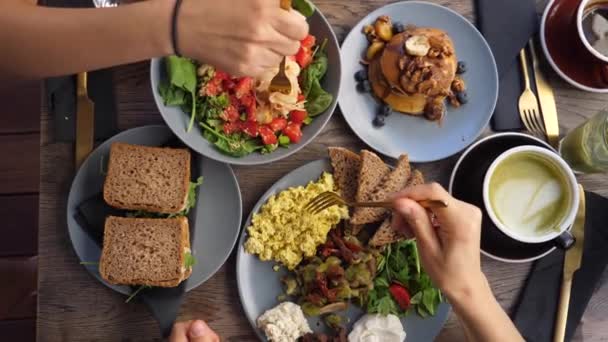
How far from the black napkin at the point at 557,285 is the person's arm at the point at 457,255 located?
0.28 m

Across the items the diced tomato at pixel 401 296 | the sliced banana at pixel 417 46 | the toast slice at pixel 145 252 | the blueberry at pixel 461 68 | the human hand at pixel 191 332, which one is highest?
the sliced banana at pixel 417 46

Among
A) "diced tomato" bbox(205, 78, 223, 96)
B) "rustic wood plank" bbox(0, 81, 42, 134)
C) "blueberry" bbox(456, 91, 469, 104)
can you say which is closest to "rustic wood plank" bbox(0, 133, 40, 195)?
"rustic wood plank" bbox(0, 81, 42, 134)

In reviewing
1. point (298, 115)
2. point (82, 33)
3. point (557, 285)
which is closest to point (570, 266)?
point (557, 285)

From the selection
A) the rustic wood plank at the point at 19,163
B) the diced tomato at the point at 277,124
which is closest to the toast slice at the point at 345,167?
the diced tomato at the point at 277,124

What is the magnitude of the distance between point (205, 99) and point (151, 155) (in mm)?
171

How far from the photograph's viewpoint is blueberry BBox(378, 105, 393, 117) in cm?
127

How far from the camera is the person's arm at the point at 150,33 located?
887 millimetres

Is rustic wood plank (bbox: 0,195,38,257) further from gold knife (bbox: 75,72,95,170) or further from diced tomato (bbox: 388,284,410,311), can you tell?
diced tomato (bbox: 388,284,410,311)

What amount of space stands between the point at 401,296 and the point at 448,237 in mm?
315

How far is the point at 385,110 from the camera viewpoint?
4.16 feet

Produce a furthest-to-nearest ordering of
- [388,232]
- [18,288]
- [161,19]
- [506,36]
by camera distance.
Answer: [18,288], [506,36], [388,232], [161,19]

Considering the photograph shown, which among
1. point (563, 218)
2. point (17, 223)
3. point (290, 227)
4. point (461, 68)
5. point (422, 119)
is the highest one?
point (461, 68)

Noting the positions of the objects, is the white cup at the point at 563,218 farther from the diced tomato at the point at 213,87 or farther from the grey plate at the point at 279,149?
the diced tomato at the point at 213,87

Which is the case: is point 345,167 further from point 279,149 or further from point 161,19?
point 161,19
